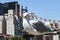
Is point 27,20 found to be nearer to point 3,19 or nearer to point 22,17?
point 22,17

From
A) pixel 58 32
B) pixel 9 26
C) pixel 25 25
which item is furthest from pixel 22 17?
pixel 58 32

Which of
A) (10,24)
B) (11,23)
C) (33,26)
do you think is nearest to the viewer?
(11,23)

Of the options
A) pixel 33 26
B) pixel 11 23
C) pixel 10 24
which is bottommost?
pixel 33 26

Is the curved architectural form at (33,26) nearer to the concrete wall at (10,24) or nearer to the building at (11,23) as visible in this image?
the building at (11,23)

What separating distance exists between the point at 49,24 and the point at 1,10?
30.0ft

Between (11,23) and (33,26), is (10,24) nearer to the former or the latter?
(11,23)

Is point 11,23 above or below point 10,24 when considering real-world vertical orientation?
above

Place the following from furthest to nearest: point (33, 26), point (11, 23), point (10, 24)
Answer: point (33, 26) < point (10, 24) < point (11, 23)

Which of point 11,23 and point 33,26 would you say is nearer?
point 11,23

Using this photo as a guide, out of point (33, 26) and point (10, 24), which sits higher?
point (10, 24)

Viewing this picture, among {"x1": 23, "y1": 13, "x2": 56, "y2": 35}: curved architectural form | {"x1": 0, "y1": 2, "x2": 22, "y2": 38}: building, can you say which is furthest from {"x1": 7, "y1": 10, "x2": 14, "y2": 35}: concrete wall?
{"x1": 23, "y1": 13, "x2": 56, "y2": 35}: curved architectural form

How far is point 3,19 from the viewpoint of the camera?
33750 mm

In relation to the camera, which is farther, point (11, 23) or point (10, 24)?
point (10, 24)

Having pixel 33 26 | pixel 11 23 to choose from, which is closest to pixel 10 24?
pixel 11 23
